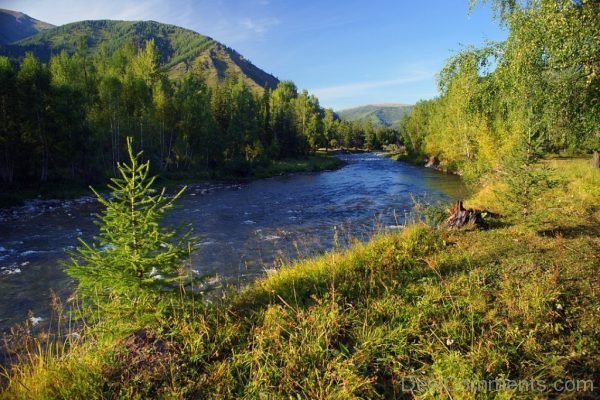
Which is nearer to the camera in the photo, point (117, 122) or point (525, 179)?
point (525, 179)

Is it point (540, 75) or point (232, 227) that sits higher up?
point (540, 75)

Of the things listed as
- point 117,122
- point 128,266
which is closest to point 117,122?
point 117,122

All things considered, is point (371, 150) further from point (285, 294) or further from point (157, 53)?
point (285, 294)

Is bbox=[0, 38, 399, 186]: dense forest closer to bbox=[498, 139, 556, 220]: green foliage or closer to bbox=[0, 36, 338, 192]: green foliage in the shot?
bbox=[0, 36, 338, 192]: green foliage

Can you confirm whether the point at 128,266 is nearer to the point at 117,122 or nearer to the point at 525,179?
the point at 525,179

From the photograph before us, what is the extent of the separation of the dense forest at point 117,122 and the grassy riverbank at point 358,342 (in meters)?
36.5

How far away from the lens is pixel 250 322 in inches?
224

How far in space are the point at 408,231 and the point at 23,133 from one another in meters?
37.7

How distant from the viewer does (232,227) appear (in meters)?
21.3

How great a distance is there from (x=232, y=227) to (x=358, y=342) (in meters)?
16.9

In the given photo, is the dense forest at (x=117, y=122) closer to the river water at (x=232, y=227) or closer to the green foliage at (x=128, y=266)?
the river water at (x=232, y=227)

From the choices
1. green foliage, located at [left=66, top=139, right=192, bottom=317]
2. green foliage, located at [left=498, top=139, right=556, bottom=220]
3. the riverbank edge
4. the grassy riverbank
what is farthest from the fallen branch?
the riverbank edge

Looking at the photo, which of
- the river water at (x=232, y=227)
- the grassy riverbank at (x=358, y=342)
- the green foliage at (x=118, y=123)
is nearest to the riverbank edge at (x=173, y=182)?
the green foliage at (x=118, y=123)

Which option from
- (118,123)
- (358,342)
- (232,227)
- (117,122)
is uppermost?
(117,122)
